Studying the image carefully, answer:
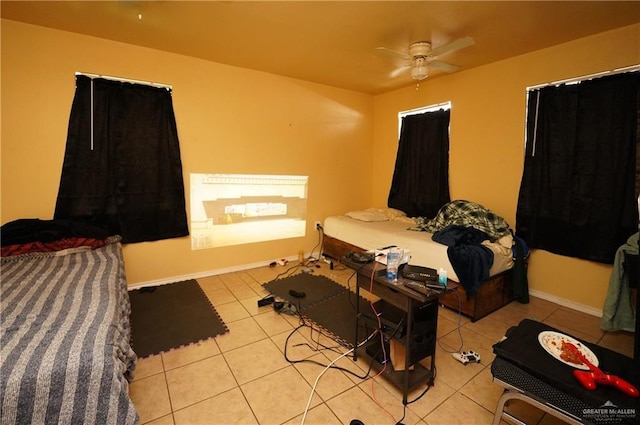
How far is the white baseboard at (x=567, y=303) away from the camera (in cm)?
276

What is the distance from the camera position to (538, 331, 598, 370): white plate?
144cm

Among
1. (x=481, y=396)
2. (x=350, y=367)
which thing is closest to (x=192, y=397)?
(x=350, y=367)

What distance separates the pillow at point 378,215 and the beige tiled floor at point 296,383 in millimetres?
1701

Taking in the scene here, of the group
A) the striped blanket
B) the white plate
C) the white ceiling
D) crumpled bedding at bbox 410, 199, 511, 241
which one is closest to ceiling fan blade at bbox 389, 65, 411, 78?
the white ceiling

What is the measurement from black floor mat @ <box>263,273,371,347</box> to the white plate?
0.98 meters

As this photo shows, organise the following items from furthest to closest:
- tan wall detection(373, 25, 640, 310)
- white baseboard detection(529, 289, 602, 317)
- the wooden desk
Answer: white baseboard detection(529, 289, 602, 317), tan wall detection(373, 25, 640, 310), the wooden desk

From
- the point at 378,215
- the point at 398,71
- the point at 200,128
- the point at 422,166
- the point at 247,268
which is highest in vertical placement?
the point at 398,71

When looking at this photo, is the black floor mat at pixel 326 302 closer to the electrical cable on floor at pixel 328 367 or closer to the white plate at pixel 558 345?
the electrical cable on floor at pixel 328 367

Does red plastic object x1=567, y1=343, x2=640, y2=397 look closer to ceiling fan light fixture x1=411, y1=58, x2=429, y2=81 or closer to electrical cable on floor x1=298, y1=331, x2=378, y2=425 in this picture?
electrical cable on floor x1=298, y1=331, x2=378, y2=425

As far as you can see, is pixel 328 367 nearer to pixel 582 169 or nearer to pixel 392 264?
pixel 392 264

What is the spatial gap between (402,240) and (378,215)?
3.42 ft

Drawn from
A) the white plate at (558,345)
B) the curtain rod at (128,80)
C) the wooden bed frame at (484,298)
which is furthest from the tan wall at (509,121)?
the curtain rod at (128,80)

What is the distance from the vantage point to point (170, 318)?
8.54 ft

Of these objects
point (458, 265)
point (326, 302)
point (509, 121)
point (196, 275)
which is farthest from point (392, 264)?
point (196, 275)
